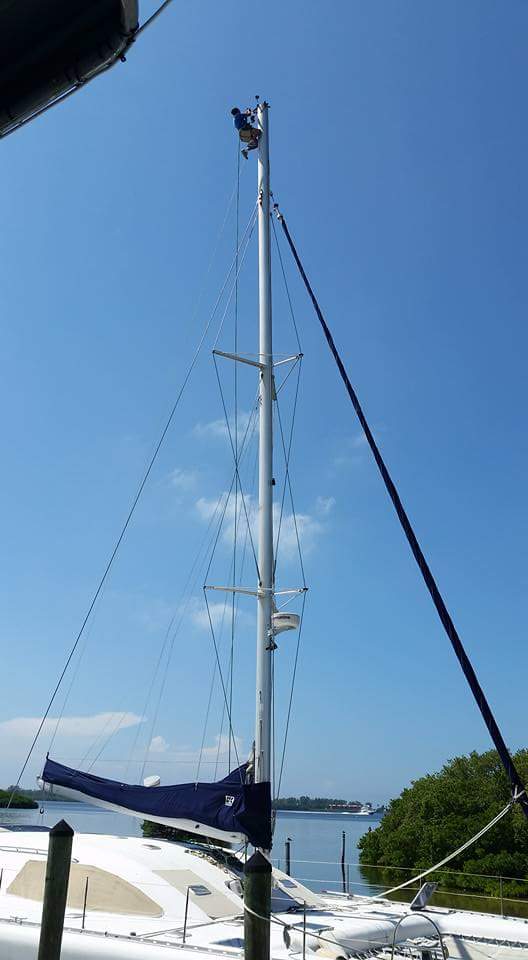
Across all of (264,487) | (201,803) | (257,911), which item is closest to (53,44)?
(264,487)

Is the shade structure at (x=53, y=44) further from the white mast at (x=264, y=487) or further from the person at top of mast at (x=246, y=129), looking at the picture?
the person at top of mast at (x=246, y=129)

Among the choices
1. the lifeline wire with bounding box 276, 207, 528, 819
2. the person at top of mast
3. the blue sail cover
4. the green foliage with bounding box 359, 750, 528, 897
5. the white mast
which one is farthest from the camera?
the green foliage with bounding box 359, 750, 528, 897

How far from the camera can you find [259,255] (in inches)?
595

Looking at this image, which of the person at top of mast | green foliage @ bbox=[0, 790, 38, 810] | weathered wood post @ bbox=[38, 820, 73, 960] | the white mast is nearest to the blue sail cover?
the white mast

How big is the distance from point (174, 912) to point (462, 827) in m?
20.2

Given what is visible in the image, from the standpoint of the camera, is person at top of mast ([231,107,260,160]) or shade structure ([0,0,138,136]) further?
person at top of mast ([231,107,260,160])

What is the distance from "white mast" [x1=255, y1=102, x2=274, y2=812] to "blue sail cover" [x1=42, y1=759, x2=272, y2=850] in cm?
60

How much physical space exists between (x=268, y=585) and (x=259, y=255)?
22.5 ft

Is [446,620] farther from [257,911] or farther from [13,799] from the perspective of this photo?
[13,799]

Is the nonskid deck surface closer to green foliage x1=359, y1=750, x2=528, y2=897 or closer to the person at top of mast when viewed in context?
the person at top of mast

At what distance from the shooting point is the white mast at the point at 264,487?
39.2 feet

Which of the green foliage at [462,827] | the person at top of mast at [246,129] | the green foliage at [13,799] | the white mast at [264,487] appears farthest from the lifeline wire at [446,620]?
the green foliage at [462,827]

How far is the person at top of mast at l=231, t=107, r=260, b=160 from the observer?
1612 cm

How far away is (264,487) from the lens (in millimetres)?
13141
